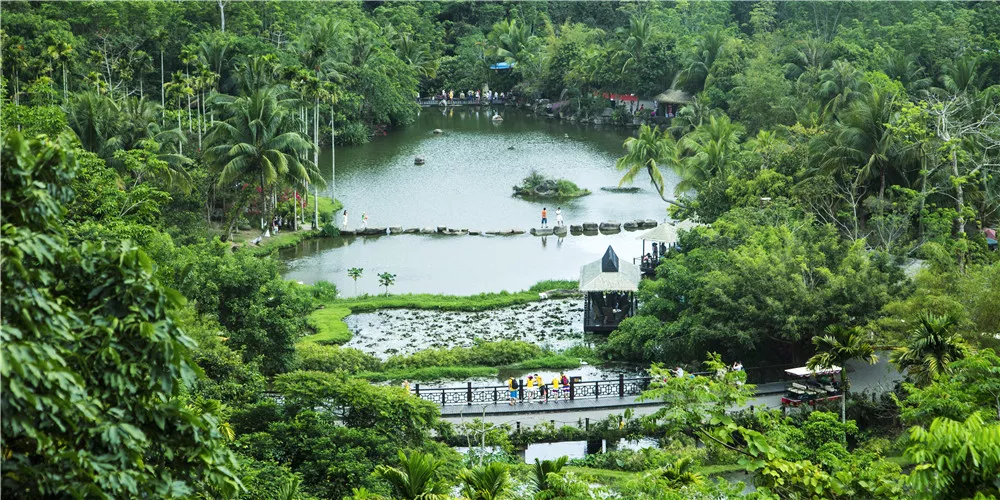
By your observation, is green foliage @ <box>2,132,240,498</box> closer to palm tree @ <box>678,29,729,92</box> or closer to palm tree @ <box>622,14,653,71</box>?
palm tree @ <box>678,29,729,92</box>

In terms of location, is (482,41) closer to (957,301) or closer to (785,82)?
(785,82)

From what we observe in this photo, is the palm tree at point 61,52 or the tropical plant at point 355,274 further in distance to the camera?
the palm tree at point 61,52

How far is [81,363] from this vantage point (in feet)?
29.8

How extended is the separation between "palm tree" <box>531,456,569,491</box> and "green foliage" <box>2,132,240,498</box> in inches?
236

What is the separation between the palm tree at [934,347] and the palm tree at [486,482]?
1017cm

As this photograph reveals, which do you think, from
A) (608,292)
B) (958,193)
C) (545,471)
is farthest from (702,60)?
(545,471)

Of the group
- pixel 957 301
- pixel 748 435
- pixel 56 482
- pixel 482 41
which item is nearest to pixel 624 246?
pixel 957 301

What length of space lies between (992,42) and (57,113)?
136 feet

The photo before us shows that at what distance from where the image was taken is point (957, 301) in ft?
82.1

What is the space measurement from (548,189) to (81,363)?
43.5 meters

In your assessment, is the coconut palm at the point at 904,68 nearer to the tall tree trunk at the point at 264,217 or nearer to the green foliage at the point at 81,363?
the tall tree trunk at the point at 264,217

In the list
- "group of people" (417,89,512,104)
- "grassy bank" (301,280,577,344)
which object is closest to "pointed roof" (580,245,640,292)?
"grassy bank" (301,280,577,344)

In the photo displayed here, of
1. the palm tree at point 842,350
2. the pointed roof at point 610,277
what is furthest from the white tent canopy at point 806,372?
the pointed roof at point 610,277

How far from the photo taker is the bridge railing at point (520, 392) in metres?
26.1
